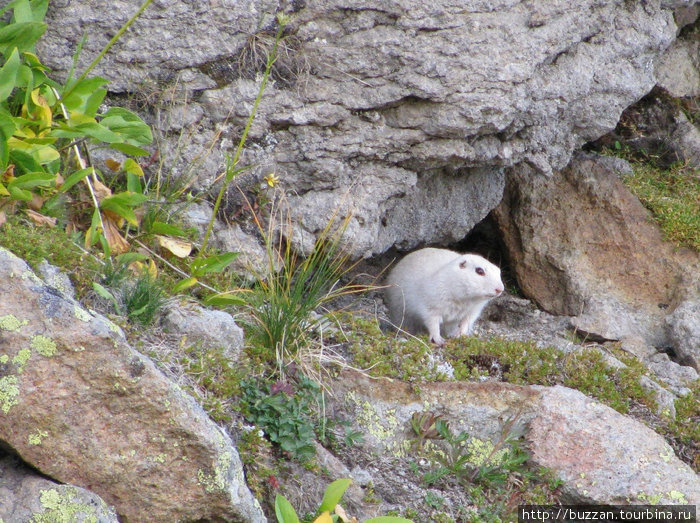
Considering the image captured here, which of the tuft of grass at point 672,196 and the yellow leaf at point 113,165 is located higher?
the yellow leaf at point 113,165

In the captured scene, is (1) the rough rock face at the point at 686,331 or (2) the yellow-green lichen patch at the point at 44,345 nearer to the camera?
(2) the yellow-green lichen patch at the point at 44,345

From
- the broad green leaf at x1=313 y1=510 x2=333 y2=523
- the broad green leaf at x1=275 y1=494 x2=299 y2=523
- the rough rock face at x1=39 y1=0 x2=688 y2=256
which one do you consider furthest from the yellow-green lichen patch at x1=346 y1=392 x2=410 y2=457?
the rough rock face at x1=39 y1=0 x2=688 y2=256

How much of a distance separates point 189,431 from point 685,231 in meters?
6.65

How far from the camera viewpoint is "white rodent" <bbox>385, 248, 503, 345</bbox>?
745 cm

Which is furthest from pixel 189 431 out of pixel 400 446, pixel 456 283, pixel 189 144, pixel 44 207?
pixel 456 283

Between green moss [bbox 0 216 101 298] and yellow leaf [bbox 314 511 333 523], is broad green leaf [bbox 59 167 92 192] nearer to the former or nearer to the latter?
green moss [bbox 0 216 101 298]

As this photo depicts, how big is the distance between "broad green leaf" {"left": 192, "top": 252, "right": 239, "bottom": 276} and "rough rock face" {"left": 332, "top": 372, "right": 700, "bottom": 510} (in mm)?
1187

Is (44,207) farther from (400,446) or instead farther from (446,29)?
(446,29)

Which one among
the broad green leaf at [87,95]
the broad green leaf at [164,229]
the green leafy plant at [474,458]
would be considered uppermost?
the broad green leaf at [87,95]

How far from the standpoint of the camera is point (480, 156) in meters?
7.41

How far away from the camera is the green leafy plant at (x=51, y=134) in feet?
15.9

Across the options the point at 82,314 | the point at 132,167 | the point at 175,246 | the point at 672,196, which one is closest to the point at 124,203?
the point at 132,167

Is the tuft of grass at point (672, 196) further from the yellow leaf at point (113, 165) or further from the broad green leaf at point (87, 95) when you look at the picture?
the broad green leaf at point (87, 95)

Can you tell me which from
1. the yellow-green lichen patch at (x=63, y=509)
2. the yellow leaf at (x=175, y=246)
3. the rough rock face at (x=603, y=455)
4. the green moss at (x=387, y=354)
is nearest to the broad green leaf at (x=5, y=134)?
the yellow leaf at (x=175, y=246)
